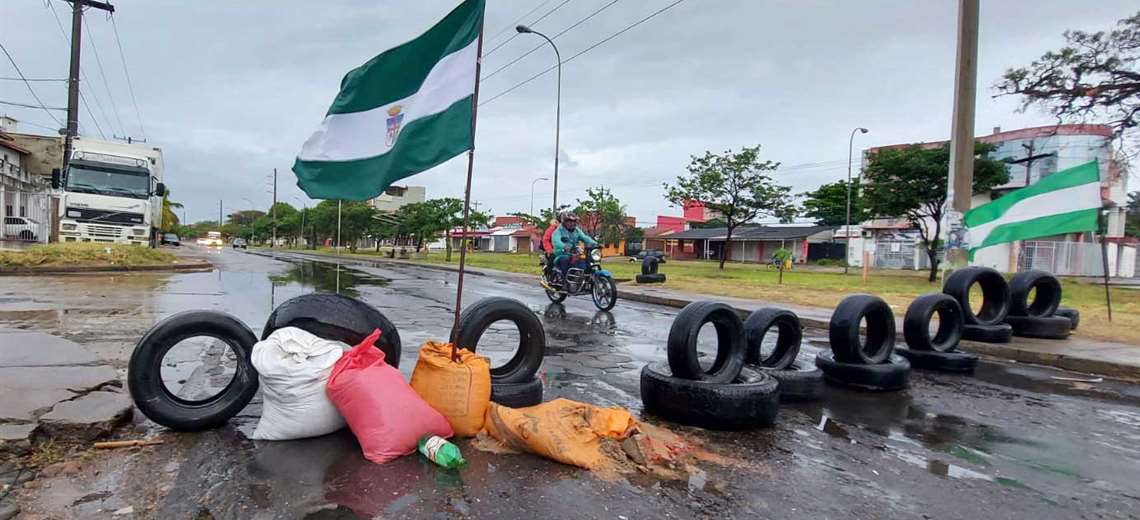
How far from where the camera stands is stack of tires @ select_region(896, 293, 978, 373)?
6.77 meters

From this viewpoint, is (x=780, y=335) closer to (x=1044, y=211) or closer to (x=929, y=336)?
(x=929, y=336)

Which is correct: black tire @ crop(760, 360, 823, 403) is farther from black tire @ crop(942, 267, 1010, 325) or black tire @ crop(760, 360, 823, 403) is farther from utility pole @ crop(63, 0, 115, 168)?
utility pole @ crop(63, 0, 115, 168)

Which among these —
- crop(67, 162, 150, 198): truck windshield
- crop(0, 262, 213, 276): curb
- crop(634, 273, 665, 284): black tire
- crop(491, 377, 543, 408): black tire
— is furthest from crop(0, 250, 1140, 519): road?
crop(67, 162, 150, 198): truck windshield

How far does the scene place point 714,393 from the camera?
4391mm

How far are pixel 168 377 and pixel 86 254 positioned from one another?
1546 cm

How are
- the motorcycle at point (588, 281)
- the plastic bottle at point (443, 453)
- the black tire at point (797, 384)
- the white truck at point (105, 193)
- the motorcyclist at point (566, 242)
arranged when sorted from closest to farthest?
the plastic bottle at point (443, 453)
the black tire at point (797, 384)
the motorcycle at point (588, 281)
the motorcyclist at point (566, 242)
the white truck at point (105, 193)

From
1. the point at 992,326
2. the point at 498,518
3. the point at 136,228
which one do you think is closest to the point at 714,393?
the point at 498,518

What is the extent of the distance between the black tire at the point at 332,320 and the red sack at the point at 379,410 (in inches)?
19.4

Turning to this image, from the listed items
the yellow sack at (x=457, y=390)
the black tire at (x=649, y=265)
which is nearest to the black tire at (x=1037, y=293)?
the yellow sack at (x=457, y=390)

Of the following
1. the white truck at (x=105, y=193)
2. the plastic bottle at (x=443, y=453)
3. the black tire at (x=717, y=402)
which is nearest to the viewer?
the plastic bottle at (x=443, y=453)

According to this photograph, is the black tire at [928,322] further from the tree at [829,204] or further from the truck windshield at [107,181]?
the tree at [829,204]

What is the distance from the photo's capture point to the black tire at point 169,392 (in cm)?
385

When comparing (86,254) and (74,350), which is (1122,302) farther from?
(86,254)

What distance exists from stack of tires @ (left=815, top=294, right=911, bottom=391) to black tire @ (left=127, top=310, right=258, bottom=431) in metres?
5.01
